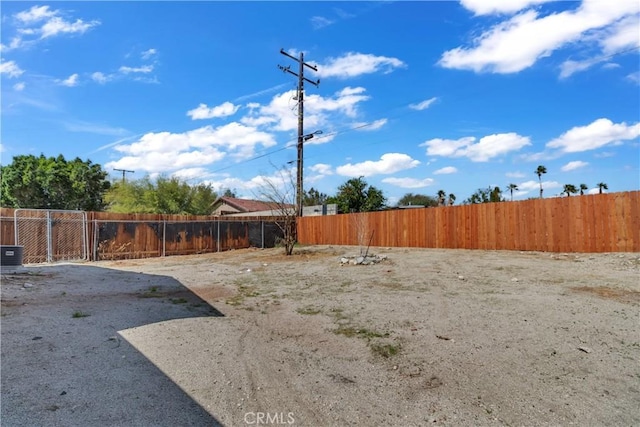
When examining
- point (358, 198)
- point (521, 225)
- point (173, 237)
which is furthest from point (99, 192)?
point (521, 225)

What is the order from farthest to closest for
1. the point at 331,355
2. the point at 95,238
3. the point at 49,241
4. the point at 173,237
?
the point at 173,237
the point at 95,238
the point at 49,241
the point at 331,355

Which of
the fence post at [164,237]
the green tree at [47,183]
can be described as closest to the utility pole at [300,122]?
the fence post at [164,237]

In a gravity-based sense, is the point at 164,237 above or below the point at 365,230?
below

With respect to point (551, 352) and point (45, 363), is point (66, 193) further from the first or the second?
point (551, 352)

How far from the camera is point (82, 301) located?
235 inches

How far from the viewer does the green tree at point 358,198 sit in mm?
29156

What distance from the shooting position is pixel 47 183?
23.6m

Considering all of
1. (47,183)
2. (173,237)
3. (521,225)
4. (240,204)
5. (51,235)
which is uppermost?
(47,183)

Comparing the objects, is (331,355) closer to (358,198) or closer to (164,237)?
(164,237)

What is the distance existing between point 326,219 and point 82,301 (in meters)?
15.0

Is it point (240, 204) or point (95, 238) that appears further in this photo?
point (240, 204)
